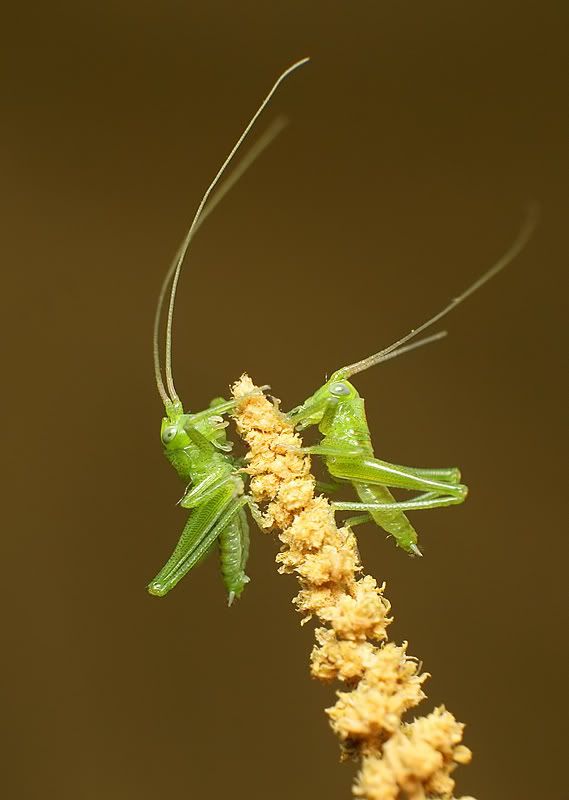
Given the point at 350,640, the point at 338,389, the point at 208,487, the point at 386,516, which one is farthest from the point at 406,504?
the point at 350,640

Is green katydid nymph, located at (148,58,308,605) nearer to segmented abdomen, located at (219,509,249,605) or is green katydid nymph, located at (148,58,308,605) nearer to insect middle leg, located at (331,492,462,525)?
segmented abdomen, located at (219,509,249,605)

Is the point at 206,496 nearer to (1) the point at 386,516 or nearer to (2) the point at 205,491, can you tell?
(2) the point at 205,491

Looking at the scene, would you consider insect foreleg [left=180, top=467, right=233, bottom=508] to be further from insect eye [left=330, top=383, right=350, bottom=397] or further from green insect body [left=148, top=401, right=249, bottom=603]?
insect eye [left=330, top=383, right=350, bottom=397]

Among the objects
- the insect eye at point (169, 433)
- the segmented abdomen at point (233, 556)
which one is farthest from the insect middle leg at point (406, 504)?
the insect eye at point (169, 433)

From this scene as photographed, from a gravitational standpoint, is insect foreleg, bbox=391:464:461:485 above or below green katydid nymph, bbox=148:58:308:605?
below

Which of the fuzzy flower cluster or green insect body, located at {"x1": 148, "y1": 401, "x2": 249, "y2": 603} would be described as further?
green insect body, located at {"x1": 148, "y1": 401, "x2": 249, "y2": 603}

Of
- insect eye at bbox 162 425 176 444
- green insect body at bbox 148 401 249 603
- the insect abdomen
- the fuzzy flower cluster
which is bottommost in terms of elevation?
the fuzzy flower cluster

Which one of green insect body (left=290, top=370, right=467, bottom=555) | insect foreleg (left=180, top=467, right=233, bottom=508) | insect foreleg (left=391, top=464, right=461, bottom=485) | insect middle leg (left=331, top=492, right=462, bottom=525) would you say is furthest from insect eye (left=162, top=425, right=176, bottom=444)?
insect foreleg (left=391, top=464, right=461, bottom=485)
